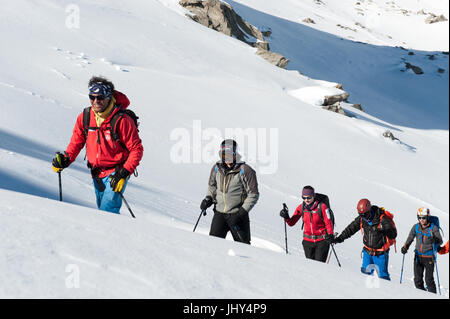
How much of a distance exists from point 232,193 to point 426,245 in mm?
4362

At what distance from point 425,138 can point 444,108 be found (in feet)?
46.0

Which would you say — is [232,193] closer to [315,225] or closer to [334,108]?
[315,225]

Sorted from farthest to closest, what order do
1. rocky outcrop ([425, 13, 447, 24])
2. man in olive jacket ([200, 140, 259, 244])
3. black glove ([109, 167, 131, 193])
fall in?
rocky outcrop ([425, 13, 447, 24]) → man in olive jacket ([200, 140, 259, 244]) → black glove ([109, 167, 131, 193])

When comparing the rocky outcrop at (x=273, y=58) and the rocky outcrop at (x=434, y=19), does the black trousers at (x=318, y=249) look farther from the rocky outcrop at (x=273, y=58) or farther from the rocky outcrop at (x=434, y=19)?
the rocky outcrop at (x=434, y=19)

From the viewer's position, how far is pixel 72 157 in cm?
532

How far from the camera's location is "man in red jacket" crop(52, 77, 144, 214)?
485 cm

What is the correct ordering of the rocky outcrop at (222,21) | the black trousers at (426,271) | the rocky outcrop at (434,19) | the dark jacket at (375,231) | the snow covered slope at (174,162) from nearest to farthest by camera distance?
the snow covered slope at (174,162), the dark jacket at (375,231), the black trousers at (426,271), the rocky outcrop at (222,21), the rocky outcrop at (434,19)

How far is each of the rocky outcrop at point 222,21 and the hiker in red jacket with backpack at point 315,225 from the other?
24.1m

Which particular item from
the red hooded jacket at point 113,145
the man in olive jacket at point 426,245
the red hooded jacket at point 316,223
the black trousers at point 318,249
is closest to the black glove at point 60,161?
the red hooded jacket at point 113,145

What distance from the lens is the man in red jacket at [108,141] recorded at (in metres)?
4.85

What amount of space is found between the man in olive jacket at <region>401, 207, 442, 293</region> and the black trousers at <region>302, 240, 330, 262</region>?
7.77ft

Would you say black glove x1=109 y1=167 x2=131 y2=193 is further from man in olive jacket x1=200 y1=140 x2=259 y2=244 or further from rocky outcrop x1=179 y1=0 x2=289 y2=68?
rocky outcrop x1=179 y1=0 x2=289 y2=68

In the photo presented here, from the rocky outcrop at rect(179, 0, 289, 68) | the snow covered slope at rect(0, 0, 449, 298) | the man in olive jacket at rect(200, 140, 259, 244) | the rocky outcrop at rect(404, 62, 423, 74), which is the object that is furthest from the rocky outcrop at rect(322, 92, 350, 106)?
the rocky outcrop at rect(404, 62, 423, 74)
